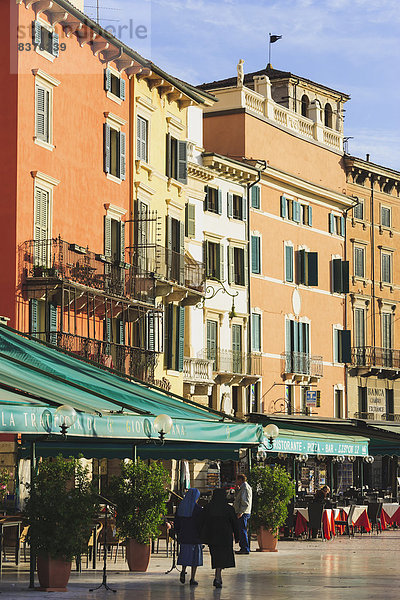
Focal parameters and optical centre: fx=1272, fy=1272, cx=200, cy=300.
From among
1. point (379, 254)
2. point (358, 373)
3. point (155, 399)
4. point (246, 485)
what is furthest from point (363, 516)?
point (379, 254)

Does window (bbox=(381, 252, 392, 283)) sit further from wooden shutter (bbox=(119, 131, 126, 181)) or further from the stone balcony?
wooden shutter (bbox=(119, 131, 126, 181))

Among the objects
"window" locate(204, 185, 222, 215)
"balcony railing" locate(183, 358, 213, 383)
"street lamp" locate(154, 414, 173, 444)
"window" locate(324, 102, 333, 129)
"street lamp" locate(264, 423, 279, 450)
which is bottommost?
"street lamp" locate(264, 423, 279, 450)

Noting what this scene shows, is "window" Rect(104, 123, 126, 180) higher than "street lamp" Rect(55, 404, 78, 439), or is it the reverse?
"window" Rect(104, 123, 126, 180)

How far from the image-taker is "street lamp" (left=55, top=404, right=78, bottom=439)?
16.5m

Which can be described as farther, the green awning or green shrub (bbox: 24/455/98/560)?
the green awning

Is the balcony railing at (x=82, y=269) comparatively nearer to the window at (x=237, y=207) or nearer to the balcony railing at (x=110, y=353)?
the balcony railing at (x=110, y=353)

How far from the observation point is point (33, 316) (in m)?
30.0

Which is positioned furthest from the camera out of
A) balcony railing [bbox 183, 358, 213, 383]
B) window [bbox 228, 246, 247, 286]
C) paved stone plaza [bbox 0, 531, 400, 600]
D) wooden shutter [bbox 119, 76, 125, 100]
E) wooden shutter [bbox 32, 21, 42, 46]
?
window [bbox 228, 246, 247, 286]

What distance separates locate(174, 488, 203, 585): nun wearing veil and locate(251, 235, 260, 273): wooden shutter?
29.7 m

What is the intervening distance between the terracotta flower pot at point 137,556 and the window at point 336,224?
118ft

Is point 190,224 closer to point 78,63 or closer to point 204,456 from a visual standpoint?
point 78,63

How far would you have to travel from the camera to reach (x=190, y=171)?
44156 mm

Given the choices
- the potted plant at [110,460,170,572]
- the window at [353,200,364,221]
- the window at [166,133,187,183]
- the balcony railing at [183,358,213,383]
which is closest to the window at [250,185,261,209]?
the window at [166,133,187,183]

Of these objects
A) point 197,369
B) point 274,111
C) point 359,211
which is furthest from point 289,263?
point 197,369
